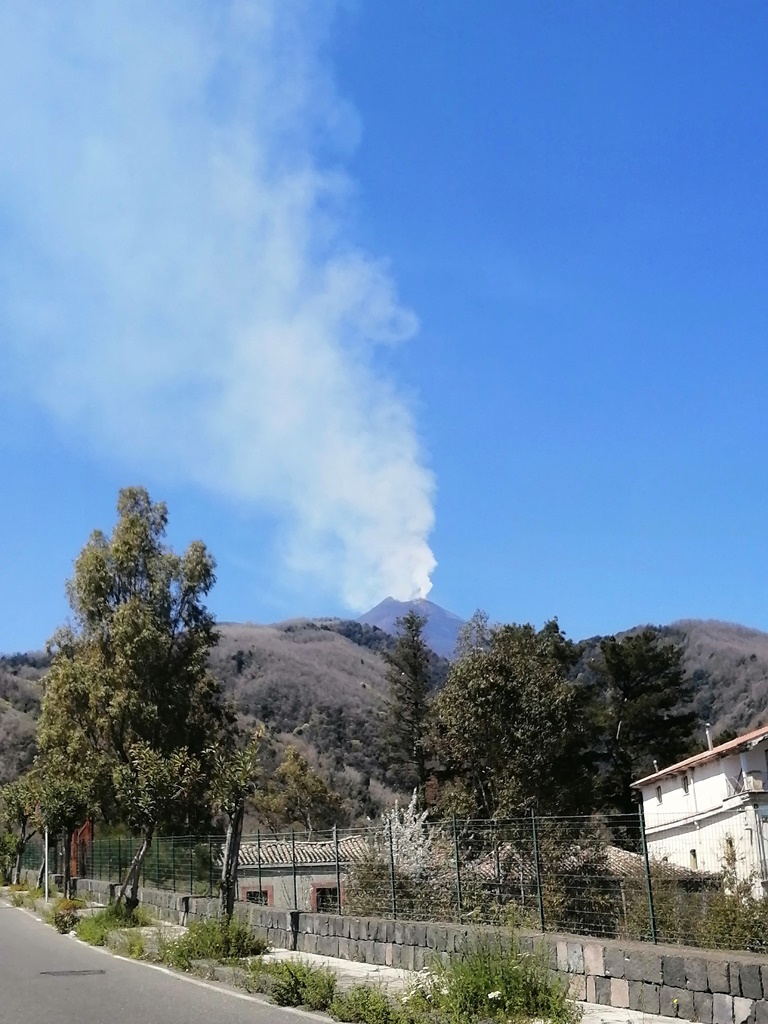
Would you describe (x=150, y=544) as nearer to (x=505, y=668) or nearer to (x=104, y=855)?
(x=104, y=855)

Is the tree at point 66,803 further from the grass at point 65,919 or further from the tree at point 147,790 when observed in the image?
the tree at point 147,790

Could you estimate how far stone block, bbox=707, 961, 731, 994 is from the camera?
10.1m

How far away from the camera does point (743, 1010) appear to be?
9.85 metres

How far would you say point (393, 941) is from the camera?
15.7 m

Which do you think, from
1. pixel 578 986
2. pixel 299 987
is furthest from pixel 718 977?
pixel 299 987

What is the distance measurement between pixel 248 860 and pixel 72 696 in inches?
464

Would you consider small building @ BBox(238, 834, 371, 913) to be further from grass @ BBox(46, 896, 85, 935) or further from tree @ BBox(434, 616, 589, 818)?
tree @ BBox(434, 616, 589, 818)

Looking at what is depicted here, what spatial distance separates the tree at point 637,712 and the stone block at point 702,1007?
158 ft

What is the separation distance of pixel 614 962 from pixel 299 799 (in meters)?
57.4

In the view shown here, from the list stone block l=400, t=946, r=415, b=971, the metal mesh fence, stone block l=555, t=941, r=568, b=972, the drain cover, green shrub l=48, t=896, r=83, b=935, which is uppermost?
the metal mesh fence

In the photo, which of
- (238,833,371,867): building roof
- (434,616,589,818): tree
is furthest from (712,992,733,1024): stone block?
(434,616,589,818): tree

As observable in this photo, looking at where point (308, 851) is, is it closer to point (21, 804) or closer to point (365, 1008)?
point (21, 804)

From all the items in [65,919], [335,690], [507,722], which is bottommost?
[65,919]

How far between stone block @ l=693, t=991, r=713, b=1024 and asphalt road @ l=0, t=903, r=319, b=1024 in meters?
4.16
